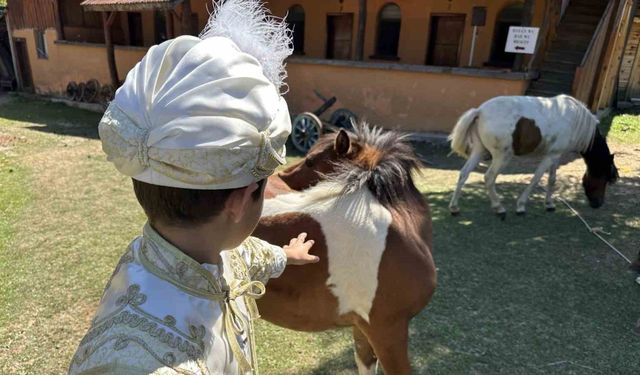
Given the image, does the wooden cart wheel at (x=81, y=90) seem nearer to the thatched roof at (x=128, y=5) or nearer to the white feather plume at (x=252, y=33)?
the thatched roof at (x=128, y=5)

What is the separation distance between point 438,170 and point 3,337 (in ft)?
21.1

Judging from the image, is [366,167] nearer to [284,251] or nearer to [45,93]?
[284,251]

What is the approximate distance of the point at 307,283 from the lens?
1.89 metres

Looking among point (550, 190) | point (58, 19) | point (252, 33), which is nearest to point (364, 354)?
point (252, 33)

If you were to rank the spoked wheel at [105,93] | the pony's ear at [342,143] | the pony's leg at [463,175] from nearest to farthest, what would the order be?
1. the pony's ear at [342,143]
2. the pony's leg at [463,175]
3. the spoked wheel at [105,93]

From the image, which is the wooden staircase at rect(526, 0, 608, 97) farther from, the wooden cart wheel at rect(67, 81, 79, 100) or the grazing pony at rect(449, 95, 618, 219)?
the wooden cart wheel at rect(67, 81, 79, 100)

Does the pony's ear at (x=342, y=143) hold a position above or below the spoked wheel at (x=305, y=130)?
above

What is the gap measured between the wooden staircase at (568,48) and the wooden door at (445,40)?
2.30m

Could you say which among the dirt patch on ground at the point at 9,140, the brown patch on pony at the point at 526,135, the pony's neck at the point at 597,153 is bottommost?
the dirt patch on ground at the point at 9,140

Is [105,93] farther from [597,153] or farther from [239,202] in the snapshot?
[239,202]

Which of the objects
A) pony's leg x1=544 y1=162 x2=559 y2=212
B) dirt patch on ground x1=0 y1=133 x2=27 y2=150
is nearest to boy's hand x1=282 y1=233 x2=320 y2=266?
pony's leg x1=544 y1=162 x2=559 y2=212

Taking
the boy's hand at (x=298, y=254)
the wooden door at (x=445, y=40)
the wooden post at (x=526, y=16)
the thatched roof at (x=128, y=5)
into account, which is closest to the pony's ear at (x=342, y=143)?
the boy's hand at (x=298, y=254)

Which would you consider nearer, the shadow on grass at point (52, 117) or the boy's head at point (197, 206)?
the boy's head at point (197, 206)

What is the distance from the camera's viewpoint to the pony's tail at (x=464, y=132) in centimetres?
541
